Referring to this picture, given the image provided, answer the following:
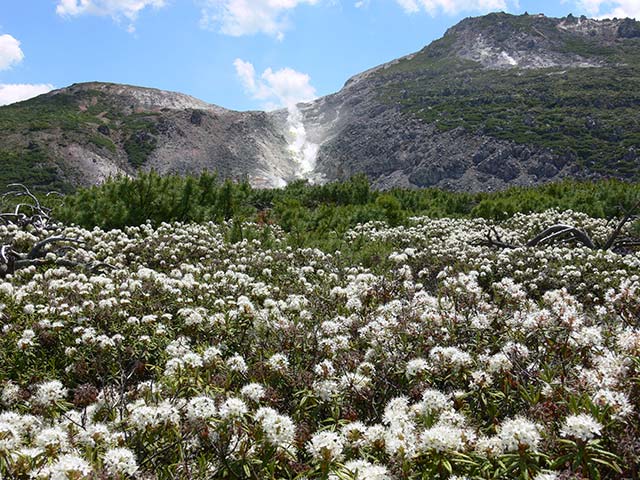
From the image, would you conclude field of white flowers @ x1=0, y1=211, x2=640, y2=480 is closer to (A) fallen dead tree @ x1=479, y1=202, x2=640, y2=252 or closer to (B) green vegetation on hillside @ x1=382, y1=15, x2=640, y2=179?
(A) fallen dead tree @ x1=479, y1=202, x2=640, y2=252

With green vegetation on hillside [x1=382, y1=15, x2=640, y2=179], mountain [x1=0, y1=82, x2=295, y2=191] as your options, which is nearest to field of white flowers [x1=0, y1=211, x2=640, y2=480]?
green vegetation on hillside [x1=382, y1=15, x2=640, y2=179]

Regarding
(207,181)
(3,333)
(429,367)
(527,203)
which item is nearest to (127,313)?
(3,333)

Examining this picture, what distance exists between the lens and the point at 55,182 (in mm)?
84375

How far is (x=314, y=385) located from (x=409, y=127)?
12085 cm

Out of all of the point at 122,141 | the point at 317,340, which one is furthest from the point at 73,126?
the point at 317,340

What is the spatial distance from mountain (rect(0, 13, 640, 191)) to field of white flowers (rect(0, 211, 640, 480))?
213ft

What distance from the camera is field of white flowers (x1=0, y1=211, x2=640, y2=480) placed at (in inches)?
80.0

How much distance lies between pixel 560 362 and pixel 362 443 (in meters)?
1.77

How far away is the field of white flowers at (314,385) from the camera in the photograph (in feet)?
6.67

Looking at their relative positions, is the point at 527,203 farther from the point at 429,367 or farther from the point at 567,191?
the point at 429,367

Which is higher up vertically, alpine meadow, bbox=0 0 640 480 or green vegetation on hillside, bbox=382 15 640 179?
green vegetation on hillside, bbox=382 15 640 179

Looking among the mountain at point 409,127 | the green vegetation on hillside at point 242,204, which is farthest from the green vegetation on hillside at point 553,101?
the green vegetation on hillside at point 242,204

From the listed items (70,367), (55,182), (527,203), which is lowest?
(70,367)

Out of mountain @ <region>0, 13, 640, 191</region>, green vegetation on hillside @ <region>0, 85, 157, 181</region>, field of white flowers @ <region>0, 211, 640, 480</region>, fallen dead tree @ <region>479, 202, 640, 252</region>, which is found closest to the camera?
field of white flowers @ <region>0, 211, 640, 480</region>
